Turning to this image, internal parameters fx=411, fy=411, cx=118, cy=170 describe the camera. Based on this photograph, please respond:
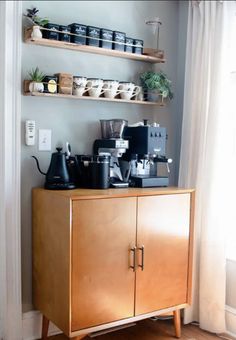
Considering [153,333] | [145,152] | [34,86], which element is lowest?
[153,333]

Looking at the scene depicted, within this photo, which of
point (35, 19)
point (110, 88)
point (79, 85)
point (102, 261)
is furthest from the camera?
point (110, 88)

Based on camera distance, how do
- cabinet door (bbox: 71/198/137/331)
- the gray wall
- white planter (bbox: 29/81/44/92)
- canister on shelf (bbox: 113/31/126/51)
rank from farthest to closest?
canister on shelf (bbox: 113/31/126/51) → the gray wall → white planter (bbox: 29/81/44/92) → cabinet door (bbox: 71/198/137/331)

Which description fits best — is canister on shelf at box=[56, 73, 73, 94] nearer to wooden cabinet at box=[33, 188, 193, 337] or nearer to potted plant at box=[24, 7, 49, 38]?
potted plant at box=[24, 7, 49, 38]

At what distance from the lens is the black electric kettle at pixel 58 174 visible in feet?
6.88

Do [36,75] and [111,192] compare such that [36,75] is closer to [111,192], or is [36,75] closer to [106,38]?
[106,38]

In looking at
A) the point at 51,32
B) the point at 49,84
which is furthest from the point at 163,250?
the point at 51,32

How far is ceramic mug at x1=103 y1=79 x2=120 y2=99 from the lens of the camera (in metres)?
2.31

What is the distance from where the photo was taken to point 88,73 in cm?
234

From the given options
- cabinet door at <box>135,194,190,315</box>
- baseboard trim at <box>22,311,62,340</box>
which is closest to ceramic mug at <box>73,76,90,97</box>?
cabinet door at <box>135,194,190,315</box>

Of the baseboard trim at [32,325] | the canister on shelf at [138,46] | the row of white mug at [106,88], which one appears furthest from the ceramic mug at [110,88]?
the baseboard trim at [32,325]

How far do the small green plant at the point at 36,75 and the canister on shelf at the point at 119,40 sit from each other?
45cm

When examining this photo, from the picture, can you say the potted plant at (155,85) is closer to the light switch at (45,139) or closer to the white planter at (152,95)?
the white planter at (152,95)

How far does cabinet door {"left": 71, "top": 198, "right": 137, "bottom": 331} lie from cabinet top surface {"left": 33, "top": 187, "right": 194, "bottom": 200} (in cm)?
3

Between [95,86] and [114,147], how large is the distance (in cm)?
36
